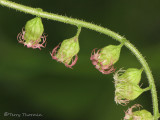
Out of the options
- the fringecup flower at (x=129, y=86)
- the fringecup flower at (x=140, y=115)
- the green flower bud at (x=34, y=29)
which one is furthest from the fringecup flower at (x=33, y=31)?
Result: the fringecup flower at (x=140, y=115)

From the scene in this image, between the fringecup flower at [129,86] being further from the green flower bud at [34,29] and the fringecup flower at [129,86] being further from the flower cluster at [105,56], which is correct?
the green flower bud at [34,29]

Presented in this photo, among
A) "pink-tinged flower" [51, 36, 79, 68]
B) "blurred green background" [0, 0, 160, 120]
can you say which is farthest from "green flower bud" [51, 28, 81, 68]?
"blurred green background" [0, 0, 160, 120]

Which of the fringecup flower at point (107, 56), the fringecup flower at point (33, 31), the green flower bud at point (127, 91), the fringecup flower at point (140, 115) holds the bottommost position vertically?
the fringecup flower at point (140, 115)

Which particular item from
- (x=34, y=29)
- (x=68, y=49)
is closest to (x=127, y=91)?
(x=68, y=49)

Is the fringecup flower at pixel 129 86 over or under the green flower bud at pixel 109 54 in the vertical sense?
under

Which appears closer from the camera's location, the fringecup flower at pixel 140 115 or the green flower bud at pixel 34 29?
the fringecup flower at pixel 140 115

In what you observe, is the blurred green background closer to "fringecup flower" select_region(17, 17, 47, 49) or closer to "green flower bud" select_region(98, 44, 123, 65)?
"fringecup flower" select_region(17, 17, 47, 49)

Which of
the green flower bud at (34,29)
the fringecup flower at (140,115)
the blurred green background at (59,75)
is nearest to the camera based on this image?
the fringecup flower at (140,115)
